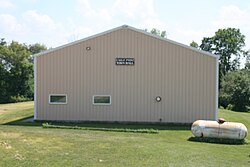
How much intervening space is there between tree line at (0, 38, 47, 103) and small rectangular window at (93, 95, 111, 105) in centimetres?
2203

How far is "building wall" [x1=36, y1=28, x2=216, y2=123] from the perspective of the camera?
17.0m

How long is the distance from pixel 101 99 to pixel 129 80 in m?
1.74

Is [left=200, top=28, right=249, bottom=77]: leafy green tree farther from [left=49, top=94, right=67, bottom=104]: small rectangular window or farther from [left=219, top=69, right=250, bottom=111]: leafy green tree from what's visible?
[left=49, top=94, right=67, bottom=104]: small rectangular window

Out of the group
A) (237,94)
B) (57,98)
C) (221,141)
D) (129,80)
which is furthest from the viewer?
(237,94)

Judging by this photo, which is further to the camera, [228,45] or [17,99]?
[228,45]

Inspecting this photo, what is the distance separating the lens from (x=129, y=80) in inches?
682

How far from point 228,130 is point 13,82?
3053 cm

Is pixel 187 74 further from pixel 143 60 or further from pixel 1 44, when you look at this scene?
pixel 1 44

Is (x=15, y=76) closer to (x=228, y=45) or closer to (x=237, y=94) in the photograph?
(x=237, y=94)

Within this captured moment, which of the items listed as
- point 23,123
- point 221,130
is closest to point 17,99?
point 23,123

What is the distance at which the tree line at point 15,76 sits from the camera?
37.4 metres

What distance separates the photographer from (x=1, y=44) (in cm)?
4162

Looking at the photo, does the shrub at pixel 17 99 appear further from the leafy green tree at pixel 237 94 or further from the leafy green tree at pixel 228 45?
the leafy green tree at pixel 228 45

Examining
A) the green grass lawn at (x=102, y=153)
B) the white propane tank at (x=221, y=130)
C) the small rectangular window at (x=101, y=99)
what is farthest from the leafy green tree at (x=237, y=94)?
the green grass lawn at (x=102, y=153)
